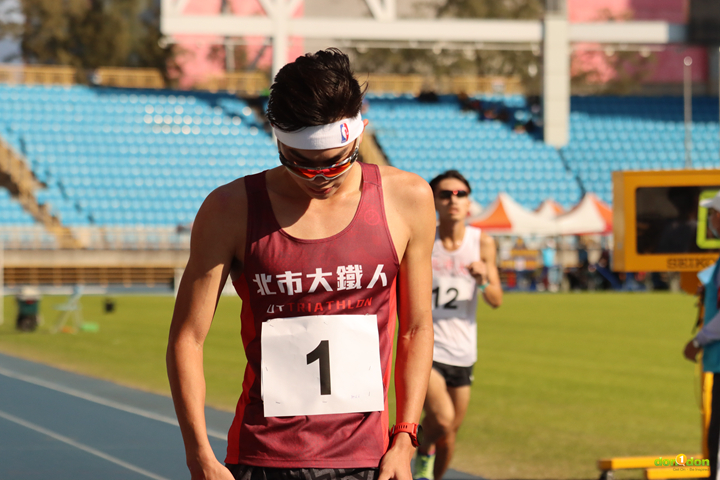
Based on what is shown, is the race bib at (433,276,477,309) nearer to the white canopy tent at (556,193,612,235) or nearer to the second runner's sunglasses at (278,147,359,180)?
the second runner's sunglasses at (278,147,359,180)

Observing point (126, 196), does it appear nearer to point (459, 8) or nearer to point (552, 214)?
point (552, 214)

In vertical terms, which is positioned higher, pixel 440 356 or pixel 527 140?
pixel 527 140

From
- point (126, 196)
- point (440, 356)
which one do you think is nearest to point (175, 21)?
point (126, 196)

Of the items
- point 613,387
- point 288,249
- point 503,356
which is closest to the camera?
point 288,249

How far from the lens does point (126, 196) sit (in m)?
35.1

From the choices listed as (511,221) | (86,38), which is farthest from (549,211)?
(86,38)

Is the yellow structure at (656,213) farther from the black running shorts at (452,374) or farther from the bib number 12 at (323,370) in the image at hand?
the bib number 12 at (323,370)

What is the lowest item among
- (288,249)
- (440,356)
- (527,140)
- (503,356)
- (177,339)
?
(503,356)

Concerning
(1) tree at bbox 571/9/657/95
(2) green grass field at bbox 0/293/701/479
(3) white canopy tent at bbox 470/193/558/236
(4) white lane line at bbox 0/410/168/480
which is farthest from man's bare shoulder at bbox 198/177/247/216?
(1) tree at bbox 571/9/657/95

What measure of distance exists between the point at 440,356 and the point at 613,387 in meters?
5.66

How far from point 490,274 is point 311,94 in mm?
4720

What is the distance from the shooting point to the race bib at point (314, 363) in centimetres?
278

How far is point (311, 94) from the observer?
2.59m

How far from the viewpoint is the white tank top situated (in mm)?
6820
